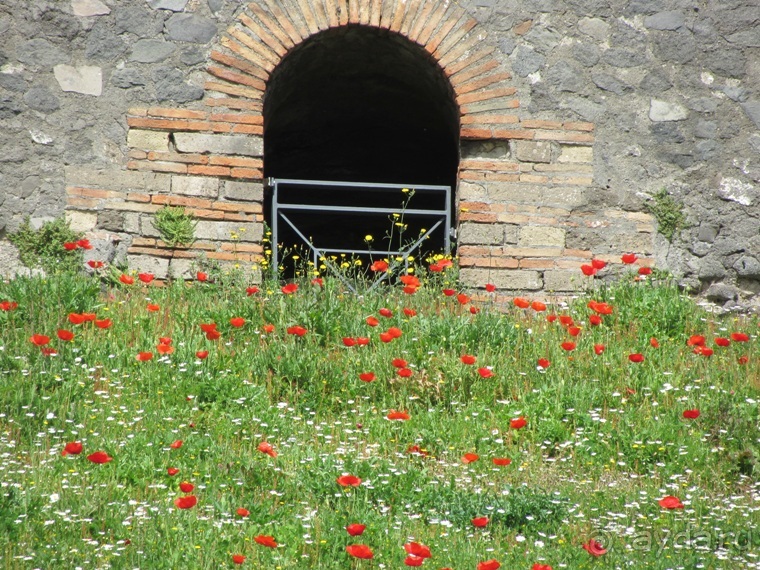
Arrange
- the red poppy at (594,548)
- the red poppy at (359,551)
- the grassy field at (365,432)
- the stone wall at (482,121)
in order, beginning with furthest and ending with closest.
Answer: the stone wall at (482,121)
the grassy field at (365,432)
the red poppy at (594,548)
the red poppy at (359,551)

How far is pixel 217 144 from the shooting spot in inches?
→ 268

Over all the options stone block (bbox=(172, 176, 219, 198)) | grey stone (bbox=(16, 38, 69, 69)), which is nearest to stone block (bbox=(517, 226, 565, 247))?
stone block (bbox=(172, 176, 219, 198))

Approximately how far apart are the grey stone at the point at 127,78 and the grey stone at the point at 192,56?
305 millimetres

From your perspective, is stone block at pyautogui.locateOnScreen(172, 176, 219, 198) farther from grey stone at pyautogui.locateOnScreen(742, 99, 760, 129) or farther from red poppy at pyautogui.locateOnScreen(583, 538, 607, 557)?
red poppy at pyautogui.locateOnScreen(583, 538, 607, 557)

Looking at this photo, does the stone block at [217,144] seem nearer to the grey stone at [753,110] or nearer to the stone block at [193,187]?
the stone block at [193,187]

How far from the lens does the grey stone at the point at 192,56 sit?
6.84m

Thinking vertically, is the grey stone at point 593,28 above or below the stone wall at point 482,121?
above

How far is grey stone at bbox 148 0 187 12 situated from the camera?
687 cm

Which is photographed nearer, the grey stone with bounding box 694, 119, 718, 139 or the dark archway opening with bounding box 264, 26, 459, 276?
the grey stone with bounding box 694, 119, 718, 139

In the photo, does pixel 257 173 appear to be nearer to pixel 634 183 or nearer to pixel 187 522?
pixel 634 183

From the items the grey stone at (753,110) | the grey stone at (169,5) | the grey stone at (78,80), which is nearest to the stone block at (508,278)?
the grey stone at (753,110)

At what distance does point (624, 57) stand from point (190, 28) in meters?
3.03

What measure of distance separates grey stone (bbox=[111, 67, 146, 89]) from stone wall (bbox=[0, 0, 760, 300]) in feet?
0.05

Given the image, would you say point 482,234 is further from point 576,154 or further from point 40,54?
point 40,54
